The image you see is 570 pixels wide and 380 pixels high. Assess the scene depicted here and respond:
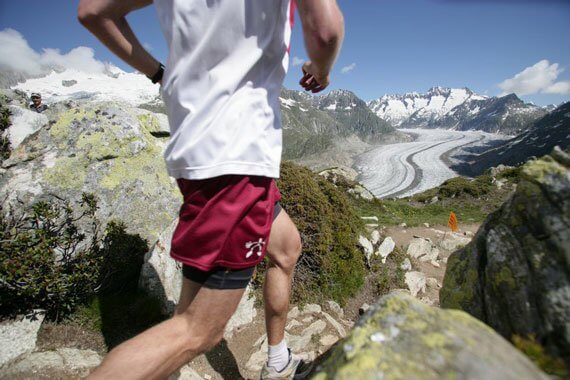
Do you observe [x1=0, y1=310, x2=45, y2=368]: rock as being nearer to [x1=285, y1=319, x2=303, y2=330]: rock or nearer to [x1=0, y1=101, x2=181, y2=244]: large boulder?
[x1=0, y1=101, x2=181, y2=244]: large boulder

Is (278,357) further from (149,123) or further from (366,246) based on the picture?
(149,123)

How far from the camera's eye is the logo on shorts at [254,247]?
1801 millimetres

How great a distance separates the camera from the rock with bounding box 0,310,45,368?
328 centimetres

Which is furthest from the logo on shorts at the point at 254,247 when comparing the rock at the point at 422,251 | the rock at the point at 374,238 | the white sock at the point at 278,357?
the rock at the point at 422,251

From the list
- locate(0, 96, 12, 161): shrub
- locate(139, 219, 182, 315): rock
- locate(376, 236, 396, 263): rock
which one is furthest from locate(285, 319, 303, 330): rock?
locate(0, 96, 12, 161): shrub

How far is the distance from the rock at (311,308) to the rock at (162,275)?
178 cm

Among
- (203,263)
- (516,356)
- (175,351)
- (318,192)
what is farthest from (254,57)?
(318,192)

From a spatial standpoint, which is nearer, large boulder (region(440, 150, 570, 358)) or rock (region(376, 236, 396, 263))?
large boulder (region(440, 150, 570, 358))

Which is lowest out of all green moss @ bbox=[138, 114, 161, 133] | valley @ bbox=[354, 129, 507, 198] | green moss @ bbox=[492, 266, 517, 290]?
green moss @ bbox=[492, 266, 517, 290]

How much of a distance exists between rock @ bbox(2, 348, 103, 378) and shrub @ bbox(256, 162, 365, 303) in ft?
8.76

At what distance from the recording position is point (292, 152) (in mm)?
194875

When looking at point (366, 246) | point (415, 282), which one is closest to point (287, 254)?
point (366, 246)

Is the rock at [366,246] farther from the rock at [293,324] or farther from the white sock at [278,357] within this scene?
the white sock at [278,357]

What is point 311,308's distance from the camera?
4809 mm
